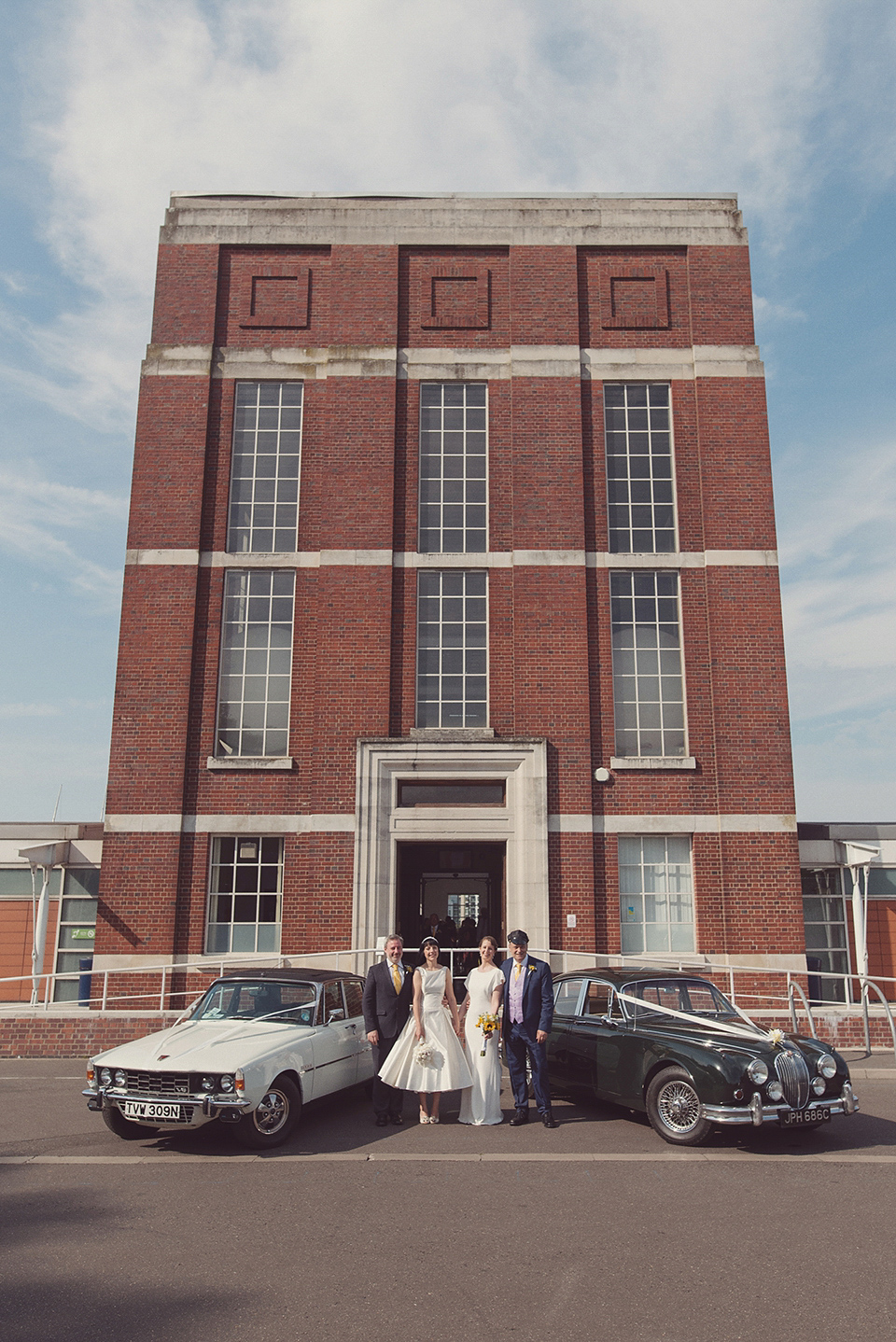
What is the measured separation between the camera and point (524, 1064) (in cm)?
868

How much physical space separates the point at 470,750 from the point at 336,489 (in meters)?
4.96

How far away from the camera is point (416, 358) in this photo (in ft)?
56.8

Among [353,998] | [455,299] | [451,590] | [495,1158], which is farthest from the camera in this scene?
[455,299]

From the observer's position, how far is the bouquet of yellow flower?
28.0 ft

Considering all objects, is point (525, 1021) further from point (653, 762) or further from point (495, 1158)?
point (653, 762)

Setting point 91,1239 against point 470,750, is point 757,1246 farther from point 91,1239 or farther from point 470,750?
point 470,750

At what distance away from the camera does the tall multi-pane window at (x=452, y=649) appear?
1606 cm

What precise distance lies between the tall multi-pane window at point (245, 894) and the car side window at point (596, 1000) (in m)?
7.25

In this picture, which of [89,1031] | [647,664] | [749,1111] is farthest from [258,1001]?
[647,664]

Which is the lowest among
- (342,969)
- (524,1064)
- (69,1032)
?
(69,1032)

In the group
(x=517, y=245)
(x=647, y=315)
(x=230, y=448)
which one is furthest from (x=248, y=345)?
(x=647, y=315)

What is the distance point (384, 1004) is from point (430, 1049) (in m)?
0.63

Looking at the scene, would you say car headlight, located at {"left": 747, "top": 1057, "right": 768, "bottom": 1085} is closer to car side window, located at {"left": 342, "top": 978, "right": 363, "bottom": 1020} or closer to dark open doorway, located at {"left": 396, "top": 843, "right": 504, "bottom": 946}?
car side window, located at {"left": 342, "top": 978, "right": 363, "bottom": 1020}

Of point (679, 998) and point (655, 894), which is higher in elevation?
point (655, 894)
